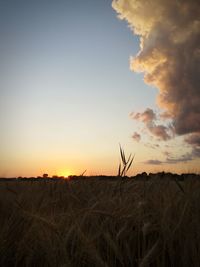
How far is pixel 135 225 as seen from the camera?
185 cm

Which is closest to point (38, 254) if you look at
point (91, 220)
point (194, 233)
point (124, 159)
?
point (91, 220)

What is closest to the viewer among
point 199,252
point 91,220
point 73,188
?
point 199,252

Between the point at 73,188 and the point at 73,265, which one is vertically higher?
the point at 73,188

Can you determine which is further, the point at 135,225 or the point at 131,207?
the point at 131,207

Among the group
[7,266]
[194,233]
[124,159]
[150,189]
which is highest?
[124,159]

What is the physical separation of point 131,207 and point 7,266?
0.80 metres

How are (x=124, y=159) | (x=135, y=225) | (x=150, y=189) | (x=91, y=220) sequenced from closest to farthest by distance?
(x=135, y=225), (x=91, y=220), (x=124, y=159), (x=150, y=189)

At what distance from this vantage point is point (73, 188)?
366 cm

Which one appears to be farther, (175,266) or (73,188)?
(73,188)

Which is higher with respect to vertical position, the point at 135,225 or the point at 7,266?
the point at 135,225

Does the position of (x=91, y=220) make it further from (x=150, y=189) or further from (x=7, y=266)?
(x=150, y=189)

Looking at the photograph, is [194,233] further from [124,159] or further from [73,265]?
[124,159]

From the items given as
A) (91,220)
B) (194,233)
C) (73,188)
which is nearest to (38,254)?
(91,220)

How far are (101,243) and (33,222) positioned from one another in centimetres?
34
